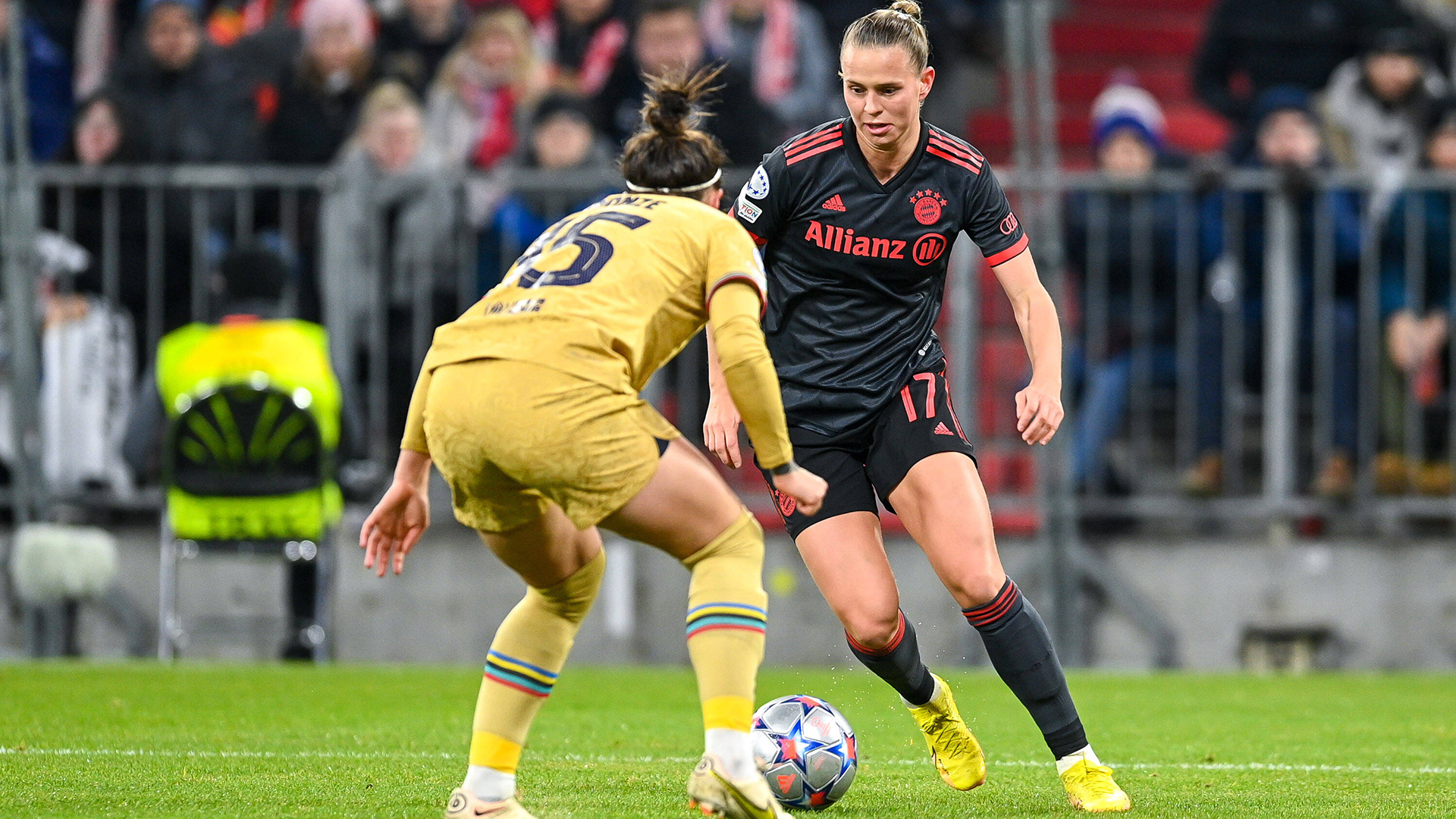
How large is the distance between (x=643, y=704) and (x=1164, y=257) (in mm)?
4238

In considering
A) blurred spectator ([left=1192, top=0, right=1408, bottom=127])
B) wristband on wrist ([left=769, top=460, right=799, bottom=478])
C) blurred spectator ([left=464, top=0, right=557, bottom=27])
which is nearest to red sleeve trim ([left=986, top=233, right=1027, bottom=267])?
wristband on wrist ([left=769, top=460, right=799, bottom=478])

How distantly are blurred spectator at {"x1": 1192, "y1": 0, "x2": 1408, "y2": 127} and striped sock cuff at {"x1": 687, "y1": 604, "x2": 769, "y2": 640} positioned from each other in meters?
8.67

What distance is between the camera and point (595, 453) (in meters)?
4.35

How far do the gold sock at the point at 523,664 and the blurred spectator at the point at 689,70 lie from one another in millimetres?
6316

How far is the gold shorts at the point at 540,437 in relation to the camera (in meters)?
4.33

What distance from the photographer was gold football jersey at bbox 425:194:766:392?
4414 millimetres

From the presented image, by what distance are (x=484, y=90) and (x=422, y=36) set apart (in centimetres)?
75

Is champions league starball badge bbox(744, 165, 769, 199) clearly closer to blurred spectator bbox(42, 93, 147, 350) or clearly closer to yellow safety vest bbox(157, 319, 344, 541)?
yellow safety vest bbox(157, 319, 344, 541)

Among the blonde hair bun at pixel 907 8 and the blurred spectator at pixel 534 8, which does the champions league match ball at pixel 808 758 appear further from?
the blurred spectator at pixel 534 8

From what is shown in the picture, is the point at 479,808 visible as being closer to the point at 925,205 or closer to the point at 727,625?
the point at 727,625

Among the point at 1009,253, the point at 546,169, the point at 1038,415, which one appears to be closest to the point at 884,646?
the point at 1038,415

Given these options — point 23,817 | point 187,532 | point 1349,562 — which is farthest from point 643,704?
point 1349,562

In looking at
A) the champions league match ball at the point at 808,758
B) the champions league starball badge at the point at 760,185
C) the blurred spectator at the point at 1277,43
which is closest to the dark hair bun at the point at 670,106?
the champions league starball badge at the point at 760,185

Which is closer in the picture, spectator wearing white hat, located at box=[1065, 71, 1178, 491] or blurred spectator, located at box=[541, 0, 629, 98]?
spectator wearing white hat, located at box=[1065, 71, 1178, 491]
